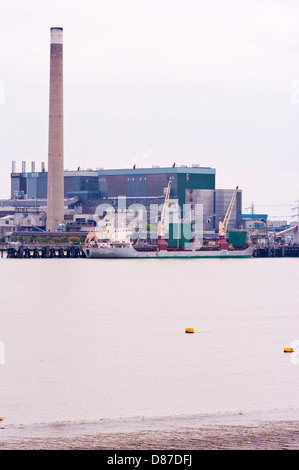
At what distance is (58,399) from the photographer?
28.0 metres

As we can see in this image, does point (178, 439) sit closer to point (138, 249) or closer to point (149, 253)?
point (138, 249)

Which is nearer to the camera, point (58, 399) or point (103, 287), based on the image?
point (58, 399)

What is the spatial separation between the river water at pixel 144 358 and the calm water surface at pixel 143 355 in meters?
0.04

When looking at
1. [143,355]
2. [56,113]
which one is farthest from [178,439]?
[56,113]

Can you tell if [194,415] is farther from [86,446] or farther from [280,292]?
[280,292]

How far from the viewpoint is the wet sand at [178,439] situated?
1914 cm

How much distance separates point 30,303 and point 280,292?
2366 centimetres

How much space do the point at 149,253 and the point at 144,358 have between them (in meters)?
146

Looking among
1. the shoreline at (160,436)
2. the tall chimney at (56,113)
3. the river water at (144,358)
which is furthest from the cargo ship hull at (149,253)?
the shoreline at (160,436)

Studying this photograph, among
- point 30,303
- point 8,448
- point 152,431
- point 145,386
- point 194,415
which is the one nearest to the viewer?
point 8,448

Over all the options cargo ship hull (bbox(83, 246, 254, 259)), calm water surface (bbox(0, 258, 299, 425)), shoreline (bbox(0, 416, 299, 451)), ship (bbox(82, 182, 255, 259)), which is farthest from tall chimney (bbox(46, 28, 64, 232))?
shoreline (bbox(0, 416, 299, 451))

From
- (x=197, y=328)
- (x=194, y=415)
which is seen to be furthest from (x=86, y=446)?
(x=197, y=328)

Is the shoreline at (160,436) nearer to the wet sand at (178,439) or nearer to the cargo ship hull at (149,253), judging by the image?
the wet sand at (178,439)

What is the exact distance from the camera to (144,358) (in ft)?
122
